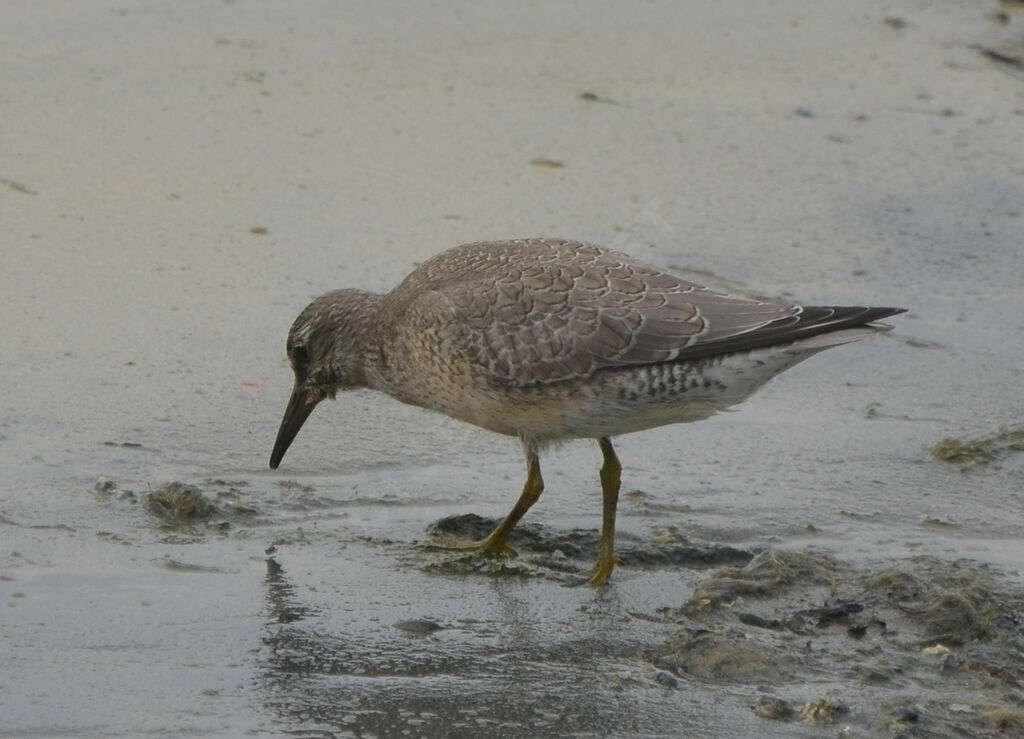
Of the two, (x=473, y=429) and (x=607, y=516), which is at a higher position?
(x=607, y=516)

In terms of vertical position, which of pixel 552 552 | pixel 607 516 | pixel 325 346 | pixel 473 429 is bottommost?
pixel 552 552

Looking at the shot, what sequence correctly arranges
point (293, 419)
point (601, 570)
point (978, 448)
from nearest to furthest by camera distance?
point (601, 570) < point (293, 419) < point (978, 448)

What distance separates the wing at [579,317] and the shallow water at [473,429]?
688 mm

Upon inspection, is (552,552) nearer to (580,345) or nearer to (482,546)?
(482,546)

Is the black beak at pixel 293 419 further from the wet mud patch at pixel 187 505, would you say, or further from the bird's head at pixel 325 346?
the wet mud patch at pixel 187 505

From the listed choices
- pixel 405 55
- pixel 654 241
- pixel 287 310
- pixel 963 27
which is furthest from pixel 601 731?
pixel 963 27

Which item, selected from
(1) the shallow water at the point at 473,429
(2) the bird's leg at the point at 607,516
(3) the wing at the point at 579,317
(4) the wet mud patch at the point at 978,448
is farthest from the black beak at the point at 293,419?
(4) the wet mud patch at the point at 978,448

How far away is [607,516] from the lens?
5855 mm

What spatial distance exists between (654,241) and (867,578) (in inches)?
129

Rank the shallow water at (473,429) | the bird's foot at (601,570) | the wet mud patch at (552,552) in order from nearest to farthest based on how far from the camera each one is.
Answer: the shallow water at (473,429), the bird's foot at (601,570), the wet mud patch at (552,552)

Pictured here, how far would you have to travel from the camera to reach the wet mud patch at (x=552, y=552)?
227 inches

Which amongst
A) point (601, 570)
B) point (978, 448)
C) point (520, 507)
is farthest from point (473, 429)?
point (978, 448)

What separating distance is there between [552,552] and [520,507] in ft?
0.73

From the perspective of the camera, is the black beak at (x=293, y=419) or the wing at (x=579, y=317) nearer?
the wing at (x=579, y=317)
